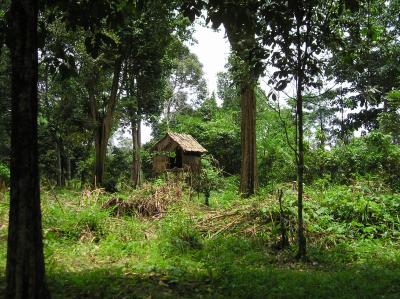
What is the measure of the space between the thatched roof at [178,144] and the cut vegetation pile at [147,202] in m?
12.0

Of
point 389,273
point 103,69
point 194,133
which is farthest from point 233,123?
point 389,273

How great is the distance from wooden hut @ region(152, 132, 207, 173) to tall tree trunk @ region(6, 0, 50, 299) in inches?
786

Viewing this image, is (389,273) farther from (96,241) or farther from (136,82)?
(136,82)

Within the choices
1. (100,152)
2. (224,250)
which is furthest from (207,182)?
(100,152)

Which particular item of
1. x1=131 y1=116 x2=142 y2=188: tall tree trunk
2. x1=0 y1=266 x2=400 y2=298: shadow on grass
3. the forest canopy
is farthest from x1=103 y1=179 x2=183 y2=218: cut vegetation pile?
x1=131 y1=116 x2=142 y2=188: tall tree trunk

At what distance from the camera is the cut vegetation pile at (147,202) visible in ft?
37.1

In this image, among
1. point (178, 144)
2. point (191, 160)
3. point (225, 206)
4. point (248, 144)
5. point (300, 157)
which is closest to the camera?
point (300, 157)

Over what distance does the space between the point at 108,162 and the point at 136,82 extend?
7.62 metres

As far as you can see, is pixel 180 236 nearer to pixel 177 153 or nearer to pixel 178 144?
pixel 178 144

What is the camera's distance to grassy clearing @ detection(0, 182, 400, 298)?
→ 5285mm

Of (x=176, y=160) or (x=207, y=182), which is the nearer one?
(x=207, y=182)

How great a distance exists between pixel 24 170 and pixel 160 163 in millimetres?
23140

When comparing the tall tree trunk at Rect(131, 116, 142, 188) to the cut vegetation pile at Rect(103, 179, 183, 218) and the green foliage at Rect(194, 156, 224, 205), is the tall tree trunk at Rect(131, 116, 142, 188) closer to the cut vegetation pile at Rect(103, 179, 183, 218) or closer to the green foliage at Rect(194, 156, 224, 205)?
the green foliage at Rect(194, 156, 224, 205)

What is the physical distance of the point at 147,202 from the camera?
11602 millimetres
